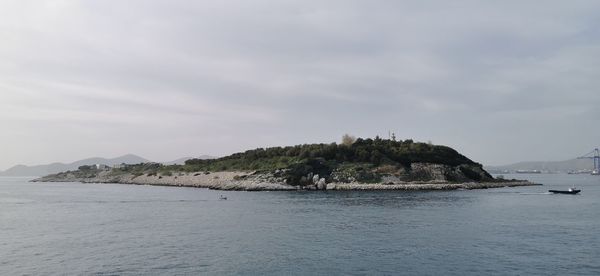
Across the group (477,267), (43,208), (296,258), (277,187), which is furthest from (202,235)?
(277,187)

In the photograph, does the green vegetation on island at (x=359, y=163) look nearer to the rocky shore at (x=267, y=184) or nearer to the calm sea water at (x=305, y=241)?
the rocky shore at (x=267, y=184)

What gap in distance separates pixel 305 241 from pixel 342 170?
265 feet

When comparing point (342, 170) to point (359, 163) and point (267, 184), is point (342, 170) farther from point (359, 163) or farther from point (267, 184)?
point (267, 184)

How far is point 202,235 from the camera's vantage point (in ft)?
144

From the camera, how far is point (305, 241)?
1592 inches

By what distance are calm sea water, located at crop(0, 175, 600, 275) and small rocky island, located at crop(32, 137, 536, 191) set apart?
1856 inches

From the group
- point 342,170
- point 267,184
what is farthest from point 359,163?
point 267,184

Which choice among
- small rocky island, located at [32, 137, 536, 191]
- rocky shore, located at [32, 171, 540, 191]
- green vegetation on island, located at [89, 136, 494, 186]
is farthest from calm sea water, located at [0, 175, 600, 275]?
green vegetation on island, located at [89, 136, 494, 186]

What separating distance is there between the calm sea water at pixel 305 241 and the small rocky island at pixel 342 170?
155 ft

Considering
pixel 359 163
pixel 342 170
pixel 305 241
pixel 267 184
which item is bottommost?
pixel 305 241

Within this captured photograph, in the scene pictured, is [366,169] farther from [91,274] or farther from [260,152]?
[91,274]

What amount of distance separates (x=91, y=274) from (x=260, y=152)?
12299 cm

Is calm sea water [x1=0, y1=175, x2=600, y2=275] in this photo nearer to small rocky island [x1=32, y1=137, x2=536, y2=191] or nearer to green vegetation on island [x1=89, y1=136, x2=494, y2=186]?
small rocky island [x1=32, y1=137, x2=536, y2=191]

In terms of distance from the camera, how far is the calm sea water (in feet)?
102
